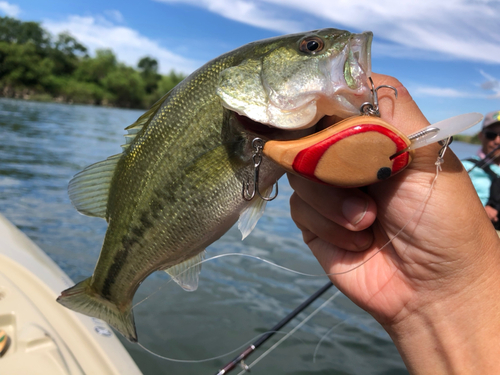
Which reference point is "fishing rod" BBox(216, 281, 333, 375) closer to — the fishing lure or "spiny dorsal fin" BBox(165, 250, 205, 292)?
"spiny dorsal fin" BBox(165, 250, 205, 292)

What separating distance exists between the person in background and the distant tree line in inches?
2666

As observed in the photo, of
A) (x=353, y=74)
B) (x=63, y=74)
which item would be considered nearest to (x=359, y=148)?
(x=353, y=74)

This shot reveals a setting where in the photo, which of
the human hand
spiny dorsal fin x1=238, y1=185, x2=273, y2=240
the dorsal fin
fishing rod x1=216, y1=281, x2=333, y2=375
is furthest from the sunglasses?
the dorsal fin

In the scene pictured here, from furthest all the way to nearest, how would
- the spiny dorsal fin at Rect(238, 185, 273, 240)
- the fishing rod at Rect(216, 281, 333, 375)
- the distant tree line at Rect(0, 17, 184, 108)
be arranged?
the distant tree line at Rect(0, 17, 184, 108) < the fishing rod at Rect(216, 281, 333, 375) < the spiny dorsal fin at Rect(238, 185, 273, 240)


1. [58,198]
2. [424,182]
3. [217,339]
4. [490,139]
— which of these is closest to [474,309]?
[424,182]

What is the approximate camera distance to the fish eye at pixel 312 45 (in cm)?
141

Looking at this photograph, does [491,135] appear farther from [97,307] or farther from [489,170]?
[97,307]

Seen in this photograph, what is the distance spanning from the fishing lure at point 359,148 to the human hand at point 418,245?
0.62 feet

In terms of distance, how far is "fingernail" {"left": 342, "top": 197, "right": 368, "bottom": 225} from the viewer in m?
1.54

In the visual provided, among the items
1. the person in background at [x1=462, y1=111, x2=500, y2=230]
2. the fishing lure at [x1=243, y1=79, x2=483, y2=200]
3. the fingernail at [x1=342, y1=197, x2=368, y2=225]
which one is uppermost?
the person in background at [x1=462, y1=111, x2=500, y2=230]

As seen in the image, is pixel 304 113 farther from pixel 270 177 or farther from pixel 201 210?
pixel 201 210

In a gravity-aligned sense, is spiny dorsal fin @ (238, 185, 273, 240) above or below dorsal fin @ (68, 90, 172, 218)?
below

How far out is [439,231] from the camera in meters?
1.44

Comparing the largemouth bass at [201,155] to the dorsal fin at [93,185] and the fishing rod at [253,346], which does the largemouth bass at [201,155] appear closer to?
the dorsal fin at [93,185]
